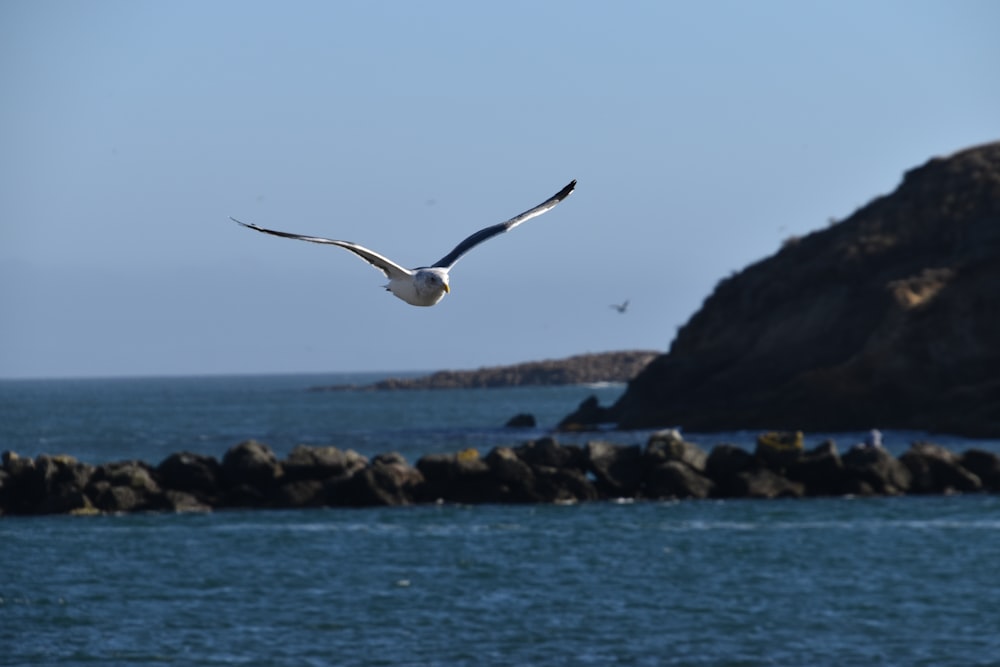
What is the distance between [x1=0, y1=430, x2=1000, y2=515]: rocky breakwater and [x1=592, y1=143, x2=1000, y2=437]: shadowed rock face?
19831 mm

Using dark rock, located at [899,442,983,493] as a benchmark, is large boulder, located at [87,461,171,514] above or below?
below

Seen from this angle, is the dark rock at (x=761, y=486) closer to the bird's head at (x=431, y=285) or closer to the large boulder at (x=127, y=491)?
the large boulder at (x=127, y=491)

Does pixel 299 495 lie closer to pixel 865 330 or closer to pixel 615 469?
pixel 615 469

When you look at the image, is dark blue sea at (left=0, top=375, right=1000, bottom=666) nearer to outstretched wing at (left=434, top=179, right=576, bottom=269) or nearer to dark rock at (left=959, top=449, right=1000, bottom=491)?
dark rock at (left=959, top=449, right=1000, bottom=491)

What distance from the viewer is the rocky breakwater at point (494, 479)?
48.4m

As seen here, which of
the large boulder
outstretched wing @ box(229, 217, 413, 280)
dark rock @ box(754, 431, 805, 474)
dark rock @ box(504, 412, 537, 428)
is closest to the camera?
outstretched wing @ box(229, 217, 413, 280)

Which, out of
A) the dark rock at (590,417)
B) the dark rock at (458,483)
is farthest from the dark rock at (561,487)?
the dark rock at (590,417)

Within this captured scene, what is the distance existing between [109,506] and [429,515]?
9.37m

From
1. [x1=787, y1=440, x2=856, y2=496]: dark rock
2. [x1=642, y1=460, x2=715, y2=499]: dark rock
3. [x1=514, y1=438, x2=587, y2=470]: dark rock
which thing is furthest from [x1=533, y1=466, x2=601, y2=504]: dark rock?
[x1=787, y1=440, x2=856, y2=496]: dark rock

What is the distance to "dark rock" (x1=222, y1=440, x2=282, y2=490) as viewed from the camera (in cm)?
4928

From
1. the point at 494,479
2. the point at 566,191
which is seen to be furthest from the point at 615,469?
the point at 566,191

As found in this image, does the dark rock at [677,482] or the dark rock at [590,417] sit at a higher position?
the dark rock at [590,417]

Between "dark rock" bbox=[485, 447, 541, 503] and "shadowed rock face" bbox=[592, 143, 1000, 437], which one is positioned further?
"shadowed rock face" bbox=[592, 143, 1000, 437]

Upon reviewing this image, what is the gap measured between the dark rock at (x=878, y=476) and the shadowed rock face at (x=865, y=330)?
19627 millimetres
